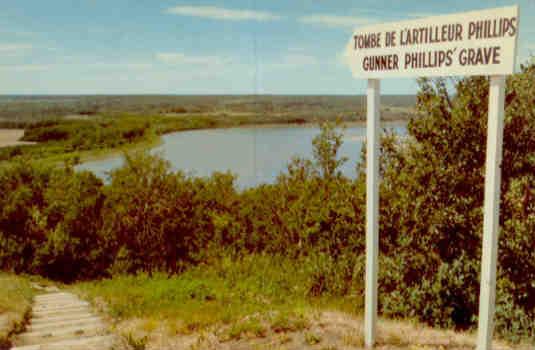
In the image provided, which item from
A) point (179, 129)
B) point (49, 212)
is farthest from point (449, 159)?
point (179, 129)

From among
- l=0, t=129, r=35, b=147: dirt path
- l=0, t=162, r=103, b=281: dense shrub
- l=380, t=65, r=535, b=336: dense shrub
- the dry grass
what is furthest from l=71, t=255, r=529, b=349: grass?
l=0, t=129, r=35, b=147: dirt path

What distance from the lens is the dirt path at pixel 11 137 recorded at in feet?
242

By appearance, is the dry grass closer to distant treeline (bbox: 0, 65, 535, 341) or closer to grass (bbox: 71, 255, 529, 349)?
grass (bbox: 71, 255, 529, 349)

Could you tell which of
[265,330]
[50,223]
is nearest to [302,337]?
[265,330]

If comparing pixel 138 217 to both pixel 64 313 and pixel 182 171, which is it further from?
pixel 64 313

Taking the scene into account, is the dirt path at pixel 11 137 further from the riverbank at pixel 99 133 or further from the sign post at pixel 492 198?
the sign post at pixel 492 198

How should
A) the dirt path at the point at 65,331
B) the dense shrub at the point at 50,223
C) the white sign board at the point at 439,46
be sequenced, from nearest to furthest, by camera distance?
the white sign board at the point at 439,46 → the dirt path at the point at 65,331 → the dense shrub at the point at 50,223

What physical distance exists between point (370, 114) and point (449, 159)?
396 cm

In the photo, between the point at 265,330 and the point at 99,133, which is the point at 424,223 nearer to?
the point at 265,330

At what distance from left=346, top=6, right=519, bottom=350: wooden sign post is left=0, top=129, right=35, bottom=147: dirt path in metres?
74.7

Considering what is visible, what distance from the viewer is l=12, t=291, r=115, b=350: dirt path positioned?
525 cm

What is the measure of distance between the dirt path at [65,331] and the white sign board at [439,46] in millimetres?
3748

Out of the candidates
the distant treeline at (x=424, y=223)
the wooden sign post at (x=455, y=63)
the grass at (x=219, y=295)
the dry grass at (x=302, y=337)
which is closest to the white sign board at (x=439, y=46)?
the wooden sign post at (x=455, y=63)

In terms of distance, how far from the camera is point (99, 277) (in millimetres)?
19531
